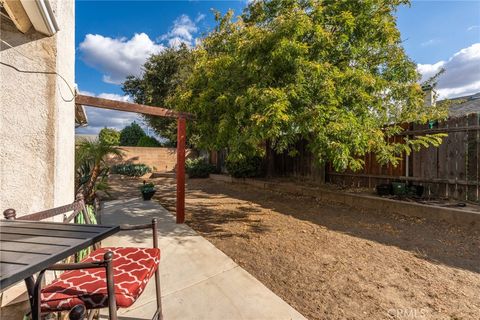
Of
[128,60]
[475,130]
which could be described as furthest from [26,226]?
[128,60]

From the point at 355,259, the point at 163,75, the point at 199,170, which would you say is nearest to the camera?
the point at 355,259

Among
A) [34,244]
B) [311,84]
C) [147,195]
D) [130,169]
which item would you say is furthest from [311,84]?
[130,169]

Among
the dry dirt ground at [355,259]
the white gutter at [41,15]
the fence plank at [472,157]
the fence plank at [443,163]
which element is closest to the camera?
the white gutter at [41,15]

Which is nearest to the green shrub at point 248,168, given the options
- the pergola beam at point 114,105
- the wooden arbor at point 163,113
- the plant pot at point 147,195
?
the plant pot at point 147,195

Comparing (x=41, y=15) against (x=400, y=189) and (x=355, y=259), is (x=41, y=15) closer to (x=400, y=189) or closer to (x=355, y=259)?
(x=355, y=259)

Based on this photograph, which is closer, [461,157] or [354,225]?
[354,225]

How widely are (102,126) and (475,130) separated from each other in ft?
66.4

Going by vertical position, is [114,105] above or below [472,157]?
above

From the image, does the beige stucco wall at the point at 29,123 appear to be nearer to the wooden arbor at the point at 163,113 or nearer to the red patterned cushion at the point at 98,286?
the red patterned cushion at the point at 98,286

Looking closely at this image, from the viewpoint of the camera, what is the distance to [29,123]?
80.3 inches

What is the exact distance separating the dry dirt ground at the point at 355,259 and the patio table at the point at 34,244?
1956mm

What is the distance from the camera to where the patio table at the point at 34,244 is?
0.90 m

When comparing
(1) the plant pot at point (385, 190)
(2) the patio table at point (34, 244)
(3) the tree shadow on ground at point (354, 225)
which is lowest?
(3) the tree shadow on ground at point (354, 225)

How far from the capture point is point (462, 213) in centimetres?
429
